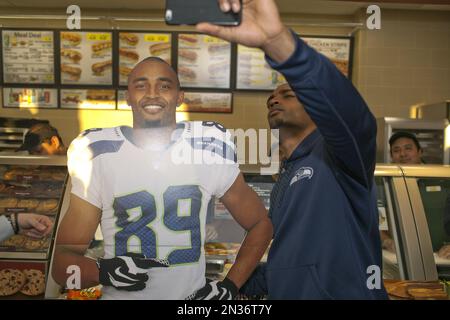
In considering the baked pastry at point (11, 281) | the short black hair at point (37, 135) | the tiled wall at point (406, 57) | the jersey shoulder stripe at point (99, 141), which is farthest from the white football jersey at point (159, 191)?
the tiled wall at point (406, 57)

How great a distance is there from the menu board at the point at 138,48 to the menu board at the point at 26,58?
8.4 inches

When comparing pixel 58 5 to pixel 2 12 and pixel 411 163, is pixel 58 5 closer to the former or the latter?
pixel 2 12

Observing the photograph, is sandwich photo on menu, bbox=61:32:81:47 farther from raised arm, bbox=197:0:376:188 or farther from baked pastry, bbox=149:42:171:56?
raised arm, bbox=197:0:376:188

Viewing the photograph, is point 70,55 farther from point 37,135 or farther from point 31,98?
point 37,135

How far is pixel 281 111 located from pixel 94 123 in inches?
22.6

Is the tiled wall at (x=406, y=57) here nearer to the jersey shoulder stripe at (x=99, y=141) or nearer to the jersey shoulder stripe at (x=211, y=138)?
the jersey shoulder stripe at (x=211, y=138)

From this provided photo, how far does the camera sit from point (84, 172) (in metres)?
1.32

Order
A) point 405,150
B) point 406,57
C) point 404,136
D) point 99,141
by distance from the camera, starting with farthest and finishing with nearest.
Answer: point 405,150
point 404,136
point 406,57
point 99,141

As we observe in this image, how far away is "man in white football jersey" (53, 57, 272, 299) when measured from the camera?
4.22 ft

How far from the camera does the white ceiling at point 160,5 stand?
1.31 meters

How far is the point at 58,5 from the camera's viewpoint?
4.33 feet

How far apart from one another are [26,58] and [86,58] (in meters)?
0.18

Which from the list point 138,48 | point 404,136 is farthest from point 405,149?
point 138,48
